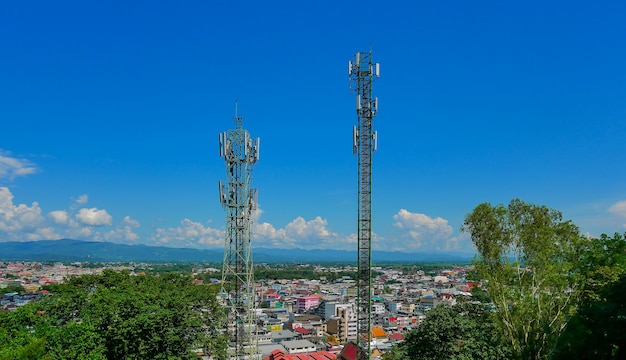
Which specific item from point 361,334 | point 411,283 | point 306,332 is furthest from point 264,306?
point 361,334

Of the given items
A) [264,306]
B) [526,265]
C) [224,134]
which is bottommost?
[264,306]

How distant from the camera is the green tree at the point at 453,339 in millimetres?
11391

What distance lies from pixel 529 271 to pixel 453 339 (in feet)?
10.9

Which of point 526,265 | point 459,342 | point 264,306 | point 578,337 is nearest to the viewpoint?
point 578,337

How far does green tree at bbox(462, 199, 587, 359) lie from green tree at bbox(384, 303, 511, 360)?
1.27 meters

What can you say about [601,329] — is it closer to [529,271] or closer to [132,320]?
[529,271]

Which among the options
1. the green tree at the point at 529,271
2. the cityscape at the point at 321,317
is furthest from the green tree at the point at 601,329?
the cityscape at the point at 321,317

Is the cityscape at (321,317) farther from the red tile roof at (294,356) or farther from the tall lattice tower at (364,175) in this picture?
the tall lattice tower at (364,175)

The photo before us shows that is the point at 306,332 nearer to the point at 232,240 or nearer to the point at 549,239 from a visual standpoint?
the point at 232,240

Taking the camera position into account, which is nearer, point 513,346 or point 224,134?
point 513,346

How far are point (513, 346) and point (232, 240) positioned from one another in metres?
7.58

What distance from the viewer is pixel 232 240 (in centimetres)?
1273

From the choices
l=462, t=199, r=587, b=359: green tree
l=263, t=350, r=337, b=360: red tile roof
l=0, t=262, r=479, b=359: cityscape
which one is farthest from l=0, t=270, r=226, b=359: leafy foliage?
l=0, t=262, r=479, b=359: cityscape

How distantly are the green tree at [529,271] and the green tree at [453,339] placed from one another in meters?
1.27
